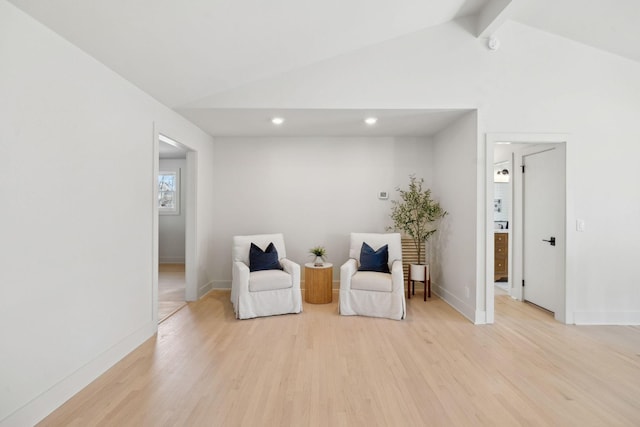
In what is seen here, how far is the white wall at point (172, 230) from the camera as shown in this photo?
7.59 metres

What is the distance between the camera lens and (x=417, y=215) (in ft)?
15.5

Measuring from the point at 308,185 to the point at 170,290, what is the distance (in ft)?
8.90

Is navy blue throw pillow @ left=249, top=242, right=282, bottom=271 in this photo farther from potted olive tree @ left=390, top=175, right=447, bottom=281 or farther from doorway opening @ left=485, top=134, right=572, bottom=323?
doorway opening @ left=485, top=134, right=572, bottom=323

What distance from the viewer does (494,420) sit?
1.96 meters

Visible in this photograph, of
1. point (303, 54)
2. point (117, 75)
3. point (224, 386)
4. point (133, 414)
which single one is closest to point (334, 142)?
point (303, 54)

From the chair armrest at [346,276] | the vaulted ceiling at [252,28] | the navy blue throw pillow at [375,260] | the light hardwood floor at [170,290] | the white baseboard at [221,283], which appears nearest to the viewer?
the vaulted ceiling at [252,28]

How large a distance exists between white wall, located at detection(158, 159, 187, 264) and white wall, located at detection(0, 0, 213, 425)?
4.69 m

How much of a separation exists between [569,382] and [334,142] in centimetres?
393

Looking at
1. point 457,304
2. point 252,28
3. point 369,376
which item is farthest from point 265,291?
point 252,28

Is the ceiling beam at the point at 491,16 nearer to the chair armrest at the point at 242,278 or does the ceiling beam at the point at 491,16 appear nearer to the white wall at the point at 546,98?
the white wall at the point at 546,98

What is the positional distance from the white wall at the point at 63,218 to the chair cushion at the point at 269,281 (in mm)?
1151

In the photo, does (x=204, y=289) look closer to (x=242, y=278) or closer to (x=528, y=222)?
(x=242, y=278)

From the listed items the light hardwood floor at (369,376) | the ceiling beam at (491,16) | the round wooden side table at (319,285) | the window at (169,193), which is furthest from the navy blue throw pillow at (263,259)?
the window at (169,193)

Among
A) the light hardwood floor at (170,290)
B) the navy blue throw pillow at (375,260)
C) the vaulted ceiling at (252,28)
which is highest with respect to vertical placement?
the vaulted ceiling at (252,28)
